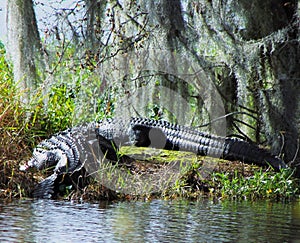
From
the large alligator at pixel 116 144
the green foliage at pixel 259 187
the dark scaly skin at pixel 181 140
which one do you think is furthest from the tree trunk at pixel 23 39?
the green foliage at pixel 259 187

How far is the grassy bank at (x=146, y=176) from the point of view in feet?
18.0

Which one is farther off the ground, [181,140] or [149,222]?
[181,140]

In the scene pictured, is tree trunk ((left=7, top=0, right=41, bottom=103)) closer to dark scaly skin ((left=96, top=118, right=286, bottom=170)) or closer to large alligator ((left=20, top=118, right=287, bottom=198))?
large alligator ((left=20, top=118, right=287, bottom=198))

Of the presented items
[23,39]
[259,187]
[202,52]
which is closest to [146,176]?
[259,187]

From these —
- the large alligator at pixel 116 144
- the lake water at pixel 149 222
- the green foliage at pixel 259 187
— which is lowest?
the lake water at pixel 149 222

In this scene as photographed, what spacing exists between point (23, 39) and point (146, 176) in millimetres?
1927

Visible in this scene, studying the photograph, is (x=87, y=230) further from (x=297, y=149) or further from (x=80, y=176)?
(x=297, y=149)

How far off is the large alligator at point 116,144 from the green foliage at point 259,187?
301 millimetres

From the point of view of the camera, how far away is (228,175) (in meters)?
6.20

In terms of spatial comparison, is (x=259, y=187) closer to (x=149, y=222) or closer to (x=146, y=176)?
(x=146, y=176)

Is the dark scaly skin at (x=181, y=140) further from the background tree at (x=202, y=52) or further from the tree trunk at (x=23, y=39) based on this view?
the tree trunk at (x=23, y=39)

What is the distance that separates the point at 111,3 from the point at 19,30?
994 mm

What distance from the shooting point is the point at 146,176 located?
19.9ft

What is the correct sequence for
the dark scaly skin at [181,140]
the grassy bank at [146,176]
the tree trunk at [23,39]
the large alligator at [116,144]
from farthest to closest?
the tree trunk at [23,39] < the dark scaly skin at [181,140] < the large alligator at [116,144] < the grassy bank at [146,176]
